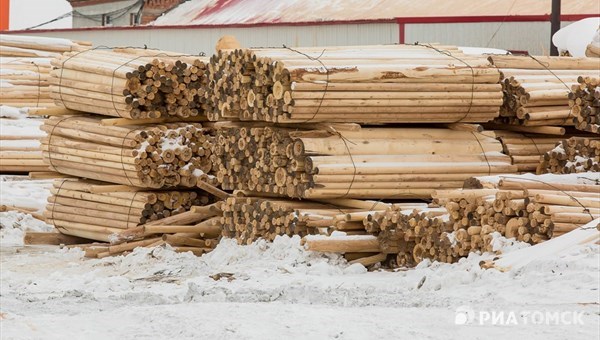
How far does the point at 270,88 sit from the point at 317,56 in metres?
0.71

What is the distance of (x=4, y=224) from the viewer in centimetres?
2111

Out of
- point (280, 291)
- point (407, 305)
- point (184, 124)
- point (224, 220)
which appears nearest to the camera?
point (407, 305)

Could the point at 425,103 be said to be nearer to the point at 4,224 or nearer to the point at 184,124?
the point at 184,124

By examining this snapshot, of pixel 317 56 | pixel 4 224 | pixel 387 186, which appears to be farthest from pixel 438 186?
pixel 4 224

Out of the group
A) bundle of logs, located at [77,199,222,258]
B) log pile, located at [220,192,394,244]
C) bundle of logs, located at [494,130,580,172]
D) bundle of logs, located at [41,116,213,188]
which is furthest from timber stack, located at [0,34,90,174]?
bundle of logs, located at [494,130,580,172]

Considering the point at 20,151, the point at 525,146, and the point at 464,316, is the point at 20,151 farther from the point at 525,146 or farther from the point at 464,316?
the point at 464,316

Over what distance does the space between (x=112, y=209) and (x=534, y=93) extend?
6.40 m

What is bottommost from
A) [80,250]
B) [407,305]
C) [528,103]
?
[80,250]

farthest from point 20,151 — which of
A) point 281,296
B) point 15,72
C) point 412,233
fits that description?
point 281,296

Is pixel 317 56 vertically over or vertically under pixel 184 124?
over

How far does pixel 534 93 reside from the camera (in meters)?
17.1

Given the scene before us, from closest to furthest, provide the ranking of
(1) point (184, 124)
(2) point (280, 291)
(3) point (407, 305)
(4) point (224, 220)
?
(3) point (407, 305) < (2) point (280, 291) < (4) point (224, 220) < (1) point (184, 124)

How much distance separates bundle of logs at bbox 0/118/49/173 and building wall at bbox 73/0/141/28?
2826cm

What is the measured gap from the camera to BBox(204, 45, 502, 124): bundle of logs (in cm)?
1590
